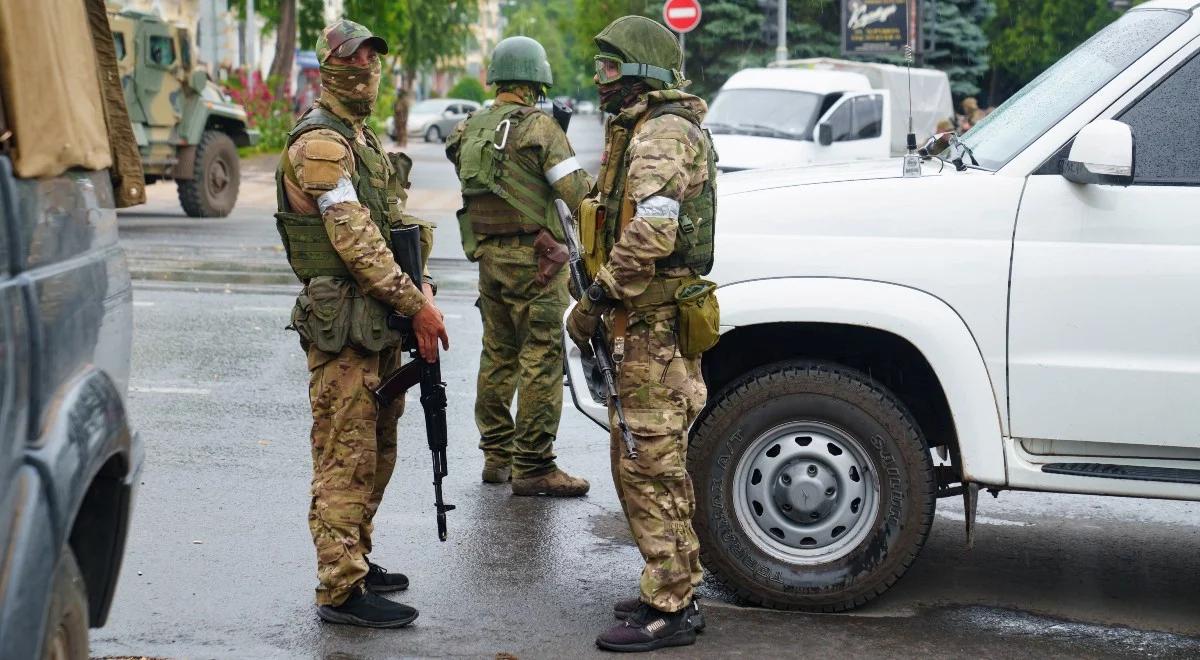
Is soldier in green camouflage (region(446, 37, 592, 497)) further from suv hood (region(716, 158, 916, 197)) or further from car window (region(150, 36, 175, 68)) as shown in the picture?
car window (region(150, 36, 175, 68))

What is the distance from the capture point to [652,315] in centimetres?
481

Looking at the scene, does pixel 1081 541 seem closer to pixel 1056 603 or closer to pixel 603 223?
pixel 1056 603

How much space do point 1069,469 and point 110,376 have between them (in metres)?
2.89

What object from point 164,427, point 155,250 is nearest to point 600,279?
point 164,427

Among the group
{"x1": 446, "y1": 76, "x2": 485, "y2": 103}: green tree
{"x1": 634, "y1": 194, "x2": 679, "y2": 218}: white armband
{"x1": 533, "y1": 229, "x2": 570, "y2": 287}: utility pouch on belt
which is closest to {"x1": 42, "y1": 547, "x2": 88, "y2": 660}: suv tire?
{"x1": 634, "y1": 194, "x2": 679, "y2": 218}: white armband

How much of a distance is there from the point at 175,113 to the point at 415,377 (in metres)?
15.0

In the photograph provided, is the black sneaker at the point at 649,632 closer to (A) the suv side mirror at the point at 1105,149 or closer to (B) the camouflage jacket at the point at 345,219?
(B) the camouflage jacket at the point at 345,219

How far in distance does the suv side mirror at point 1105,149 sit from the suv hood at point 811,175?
0.54m

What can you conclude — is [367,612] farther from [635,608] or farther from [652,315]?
Answer: [652,315]

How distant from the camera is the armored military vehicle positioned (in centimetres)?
1870

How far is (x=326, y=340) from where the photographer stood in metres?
4.89

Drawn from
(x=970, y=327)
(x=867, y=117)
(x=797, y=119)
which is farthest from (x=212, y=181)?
(x=970, y=327)

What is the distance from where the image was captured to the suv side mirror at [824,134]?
1878 centimetres

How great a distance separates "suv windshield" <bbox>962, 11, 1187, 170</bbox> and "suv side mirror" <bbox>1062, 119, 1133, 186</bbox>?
312mm
